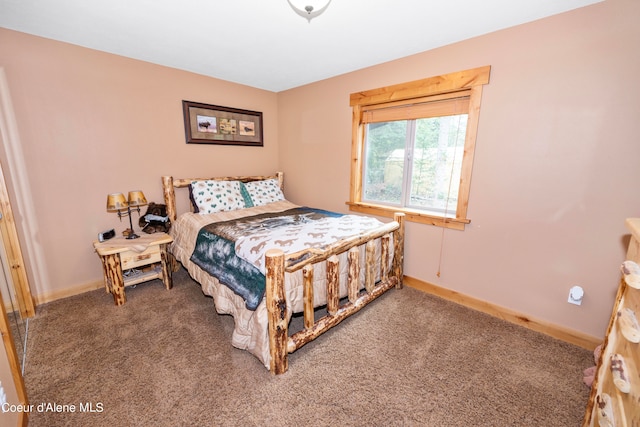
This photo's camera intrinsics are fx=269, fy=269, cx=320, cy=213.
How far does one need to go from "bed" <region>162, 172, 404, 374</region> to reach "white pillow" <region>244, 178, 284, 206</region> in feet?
0.60

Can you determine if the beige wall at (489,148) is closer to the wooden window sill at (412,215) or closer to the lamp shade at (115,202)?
the wooden window sill at (412,215)

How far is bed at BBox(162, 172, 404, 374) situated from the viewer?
1.65 meters

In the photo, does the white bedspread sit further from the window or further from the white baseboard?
the white baseboard

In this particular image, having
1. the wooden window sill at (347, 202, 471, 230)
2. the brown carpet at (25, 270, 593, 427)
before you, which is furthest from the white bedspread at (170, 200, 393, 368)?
the wooden window sill at (347, 202, 471, 230)

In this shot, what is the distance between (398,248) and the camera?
2.64 metres

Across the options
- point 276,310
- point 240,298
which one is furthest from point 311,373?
point 240,298

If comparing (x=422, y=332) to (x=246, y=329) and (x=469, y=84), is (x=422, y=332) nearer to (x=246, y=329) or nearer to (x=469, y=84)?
(x=246, y=329)

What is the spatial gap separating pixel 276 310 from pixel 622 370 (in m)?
1.41

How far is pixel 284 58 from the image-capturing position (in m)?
2.66

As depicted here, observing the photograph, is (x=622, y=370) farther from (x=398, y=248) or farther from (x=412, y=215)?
(x=412, y=215)

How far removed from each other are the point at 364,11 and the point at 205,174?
244 centimetres

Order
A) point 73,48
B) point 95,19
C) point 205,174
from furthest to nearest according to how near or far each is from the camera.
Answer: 1. point 205,174
2. point 73,48
3. point 95,19

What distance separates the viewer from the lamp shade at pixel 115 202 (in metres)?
2.46

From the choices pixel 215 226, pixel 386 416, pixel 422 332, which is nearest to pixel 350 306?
pixel 422 332
